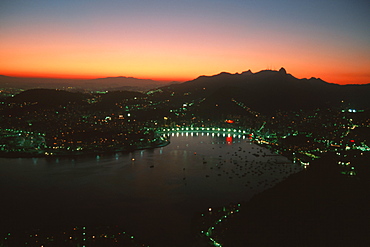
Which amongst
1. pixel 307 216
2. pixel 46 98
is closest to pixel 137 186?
pixel 307 216

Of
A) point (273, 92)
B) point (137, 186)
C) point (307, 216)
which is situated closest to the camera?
point (307, 216)

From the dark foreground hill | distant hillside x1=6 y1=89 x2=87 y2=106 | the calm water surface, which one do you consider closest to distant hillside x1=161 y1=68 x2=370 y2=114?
distant hillside x1=6 y1=89 x2=87 y2=106

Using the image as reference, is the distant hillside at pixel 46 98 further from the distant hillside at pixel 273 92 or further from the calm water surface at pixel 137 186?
the calm water surface at pixel 137 186

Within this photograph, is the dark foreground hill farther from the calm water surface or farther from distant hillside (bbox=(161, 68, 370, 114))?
distant hillside (bbox=(161, 68, 370, 114))

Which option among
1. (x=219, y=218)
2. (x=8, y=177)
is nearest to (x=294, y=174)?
(x=219, y=218)

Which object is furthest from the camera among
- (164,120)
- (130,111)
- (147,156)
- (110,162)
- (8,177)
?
(130,111)

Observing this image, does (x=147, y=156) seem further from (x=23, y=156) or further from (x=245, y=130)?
(x=245, y=130)

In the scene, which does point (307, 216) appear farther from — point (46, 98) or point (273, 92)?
point (273, 92)
